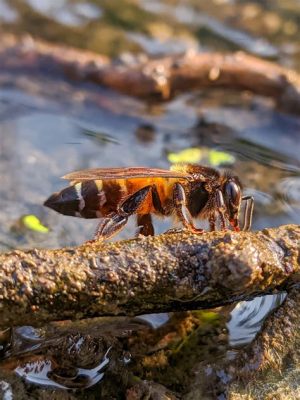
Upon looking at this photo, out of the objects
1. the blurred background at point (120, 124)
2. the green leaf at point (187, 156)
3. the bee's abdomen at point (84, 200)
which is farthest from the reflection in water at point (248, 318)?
the green leaf at point (187, 156)

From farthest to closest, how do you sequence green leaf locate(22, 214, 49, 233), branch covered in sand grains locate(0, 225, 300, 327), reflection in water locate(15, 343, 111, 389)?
green leaf locate(22, 214, 49, 233) < reflection in water locate(15, 343, 111, 389) < branch covered in sand grains locate(0, 225, 300, 327)

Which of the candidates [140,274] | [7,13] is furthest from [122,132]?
[140,274]

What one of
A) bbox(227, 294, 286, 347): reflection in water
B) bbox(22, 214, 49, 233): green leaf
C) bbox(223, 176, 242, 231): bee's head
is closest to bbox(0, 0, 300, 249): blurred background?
bbox(22, 214, 49, 233): green leaf

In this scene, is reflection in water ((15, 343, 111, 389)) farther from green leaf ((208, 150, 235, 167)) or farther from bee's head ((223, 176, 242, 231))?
green leaf ((208, 150, 235, 167))

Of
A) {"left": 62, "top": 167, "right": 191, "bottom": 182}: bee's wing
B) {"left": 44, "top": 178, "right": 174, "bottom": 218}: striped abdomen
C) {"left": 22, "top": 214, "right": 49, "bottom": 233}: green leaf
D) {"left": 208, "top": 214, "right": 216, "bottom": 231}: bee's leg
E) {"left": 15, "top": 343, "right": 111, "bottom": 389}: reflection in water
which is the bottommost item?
{"left": 15, "top": 343, "right": 111, "bottom": 389}: reflection in water

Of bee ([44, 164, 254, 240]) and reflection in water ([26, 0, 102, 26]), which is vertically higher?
reflection in water ([26, 0, 102, 26])

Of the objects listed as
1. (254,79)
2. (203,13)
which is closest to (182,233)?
(254,79)

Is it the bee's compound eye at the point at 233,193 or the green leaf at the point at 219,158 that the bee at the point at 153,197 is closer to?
the bee's compound eye at the point at 233,193

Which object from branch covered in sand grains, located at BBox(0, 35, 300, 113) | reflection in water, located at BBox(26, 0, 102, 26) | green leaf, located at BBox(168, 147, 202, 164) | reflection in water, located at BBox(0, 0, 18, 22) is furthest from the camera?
reflection in water, located at BBox(26, 0, 102, 26)
